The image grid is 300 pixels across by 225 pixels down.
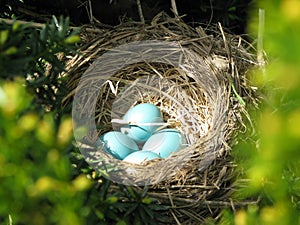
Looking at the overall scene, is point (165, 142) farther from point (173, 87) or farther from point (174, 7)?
point (174, 7)

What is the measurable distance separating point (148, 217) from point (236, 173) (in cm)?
51

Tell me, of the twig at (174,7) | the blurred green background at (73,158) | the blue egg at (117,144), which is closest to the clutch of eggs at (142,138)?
the blue egg at (117,144)

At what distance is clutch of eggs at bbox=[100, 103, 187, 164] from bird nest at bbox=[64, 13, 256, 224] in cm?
3

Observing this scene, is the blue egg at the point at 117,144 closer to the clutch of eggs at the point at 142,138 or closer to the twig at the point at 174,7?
the clutch of eggs at the point at 142,138

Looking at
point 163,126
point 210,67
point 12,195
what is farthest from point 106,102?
point 12,195

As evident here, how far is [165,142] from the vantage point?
1796mm

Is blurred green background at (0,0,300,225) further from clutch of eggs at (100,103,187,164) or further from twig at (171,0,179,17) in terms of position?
twig at (171,0,179,17)

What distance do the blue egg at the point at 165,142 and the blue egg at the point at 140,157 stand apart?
0.14 ft

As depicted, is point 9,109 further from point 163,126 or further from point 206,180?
point 163,126

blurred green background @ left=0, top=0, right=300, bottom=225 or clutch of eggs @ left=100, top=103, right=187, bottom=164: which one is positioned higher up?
blurred green background @ left=0, top=0, right=300, bottom=225

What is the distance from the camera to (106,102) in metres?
1.99

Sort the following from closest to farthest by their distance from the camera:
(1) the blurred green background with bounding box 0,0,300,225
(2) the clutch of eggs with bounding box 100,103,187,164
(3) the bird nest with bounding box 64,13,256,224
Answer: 1. (1) the blurred green background with bounding box 0,0,300,225
2. (3) the bird nest with bounding box 64,13,256,224
3. (2) the clutch of eggs with bounding box 100,103,187,164

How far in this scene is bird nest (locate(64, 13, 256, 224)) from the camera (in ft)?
5.40

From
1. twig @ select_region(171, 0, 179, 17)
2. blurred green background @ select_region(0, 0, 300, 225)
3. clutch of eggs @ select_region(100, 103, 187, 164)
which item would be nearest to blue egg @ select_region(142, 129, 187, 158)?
clutch of eggs @ select_region(100, 103, 187, 164)
